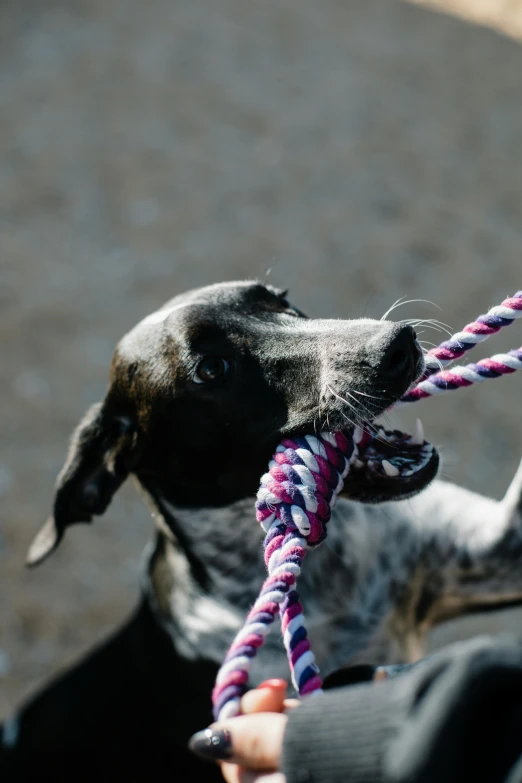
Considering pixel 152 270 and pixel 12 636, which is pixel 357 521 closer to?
pixel 12 636

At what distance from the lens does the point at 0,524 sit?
4211mm

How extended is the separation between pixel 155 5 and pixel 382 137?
2.90 m

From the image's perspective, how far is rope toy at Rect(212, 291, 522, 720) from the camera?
1.58 m

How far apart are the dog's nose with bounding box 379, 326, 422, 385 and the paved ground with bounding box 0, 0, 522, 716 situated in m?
2.15

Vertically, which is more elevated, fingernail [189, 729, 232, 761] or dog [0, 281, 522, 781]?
dog [0, 281, 522, 781]

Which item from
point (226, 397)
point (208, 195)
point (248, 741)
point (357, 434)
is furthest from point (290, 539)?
point (208, 195)

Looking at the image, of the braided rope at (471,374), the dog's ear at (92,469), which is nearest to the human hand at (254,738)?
the braided rope at (471,374)

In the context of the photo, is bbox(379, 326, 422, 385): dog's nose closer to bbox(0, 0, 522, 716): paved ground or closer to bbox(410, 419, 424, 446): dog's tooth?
bbox(410, 419, 424, 446): dog's tooth

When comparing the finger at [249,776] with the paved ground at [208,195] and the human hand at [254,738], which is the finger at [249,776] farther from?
the paved ground at [208,195]

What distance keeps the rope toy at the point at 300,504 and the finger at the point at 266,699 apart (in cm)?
3

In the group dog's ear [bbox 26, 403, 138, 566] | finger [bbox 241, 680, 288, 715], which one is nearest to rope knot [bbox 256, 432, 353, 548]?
finger [bbox 241, 680, 288, 715]

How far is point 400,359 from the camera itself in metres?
2.09

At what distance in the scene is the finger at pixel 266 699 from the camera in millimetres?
1464

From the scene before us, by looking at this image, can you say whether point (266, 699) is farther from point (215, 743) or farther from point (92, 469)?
point (92, 469)
